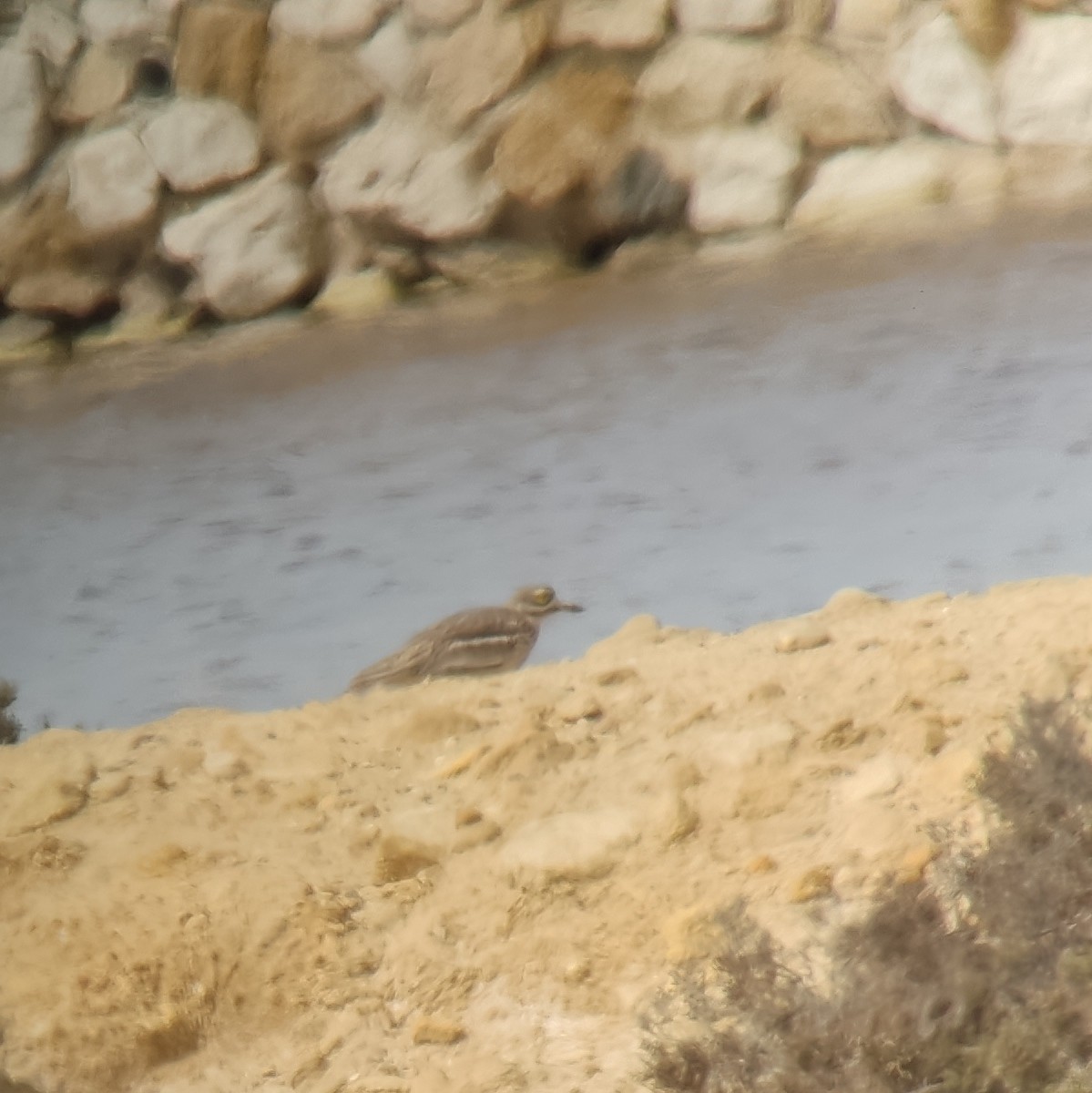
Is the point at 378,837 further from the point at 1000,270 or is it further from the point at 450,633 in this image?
the point at 1000,270

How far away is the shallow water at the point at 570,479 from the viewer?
202 centimetres

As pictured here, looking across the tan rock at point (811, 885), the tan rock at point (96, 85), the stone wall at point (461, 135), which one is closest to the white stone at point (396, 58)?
the stone wall at point (461, 135)

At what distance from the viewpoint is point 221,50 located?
256 centimetres

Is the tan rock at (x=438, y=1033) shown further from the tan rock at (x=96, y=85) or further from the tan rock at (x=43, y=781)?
the tan rock at (x=96, y=85)

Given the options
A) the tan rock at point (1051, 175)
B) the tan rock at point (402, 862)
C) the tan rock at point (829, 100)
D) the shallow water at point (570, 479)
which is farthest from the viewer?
the tan rock at point (829, 100)

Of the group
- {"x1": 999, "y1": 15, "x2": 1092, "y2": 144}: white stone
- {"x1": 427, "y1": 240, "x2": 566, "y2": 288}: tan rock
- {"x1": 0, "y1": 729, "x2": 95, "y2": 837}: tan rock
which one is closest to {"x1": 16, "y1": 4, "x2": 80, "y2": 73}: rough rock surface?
{"x1": 427, "y1": 240, "x2": 566, "y2": 288}: tan rock

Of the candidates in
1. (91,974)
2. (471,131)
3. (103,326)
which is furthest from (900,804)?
(103,326)

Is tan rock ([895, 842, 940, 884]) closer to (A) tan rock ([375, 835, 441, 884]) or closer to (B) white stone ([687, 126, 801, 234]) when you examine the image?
(A) tan rock ([375, 835, 441, 884])

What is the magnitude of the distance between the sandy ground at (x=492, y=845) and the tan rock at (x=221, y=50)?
107 cm

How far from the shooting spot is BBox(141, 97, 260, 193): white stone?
2607 mm

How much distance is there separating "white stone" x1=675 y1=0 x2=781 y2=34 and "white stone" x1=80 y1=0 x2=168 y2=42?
2.81 ft

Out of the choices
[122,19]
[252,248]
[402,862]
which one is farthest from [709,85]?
[402,862]

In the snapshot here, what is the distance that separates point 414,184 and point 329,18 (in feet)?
1.03

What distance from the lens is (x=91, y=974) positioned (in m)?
1.80
